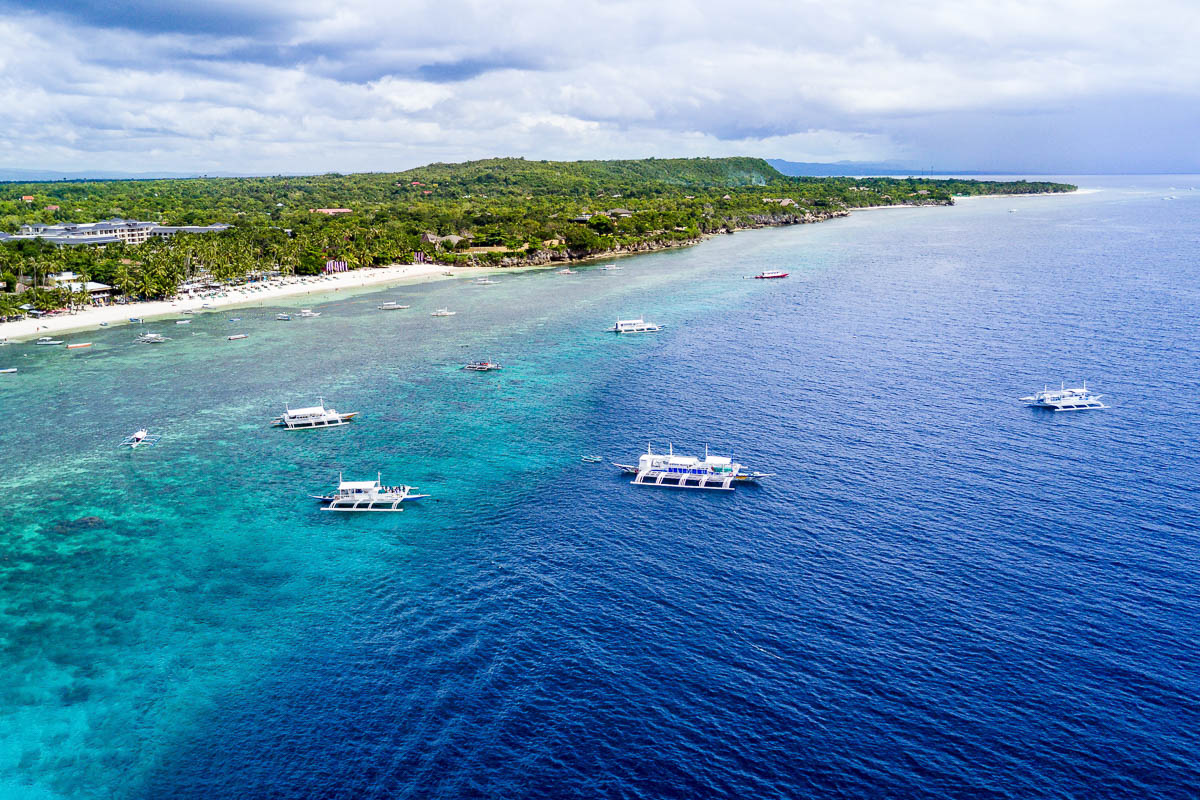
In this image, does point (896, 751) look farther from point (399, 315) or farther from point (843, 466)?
point (399, 315)

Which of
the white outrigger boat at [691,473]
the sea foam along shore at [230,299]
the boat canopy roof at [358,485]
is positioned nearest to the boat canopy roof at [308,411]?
the boat canopy roof at [358,485]

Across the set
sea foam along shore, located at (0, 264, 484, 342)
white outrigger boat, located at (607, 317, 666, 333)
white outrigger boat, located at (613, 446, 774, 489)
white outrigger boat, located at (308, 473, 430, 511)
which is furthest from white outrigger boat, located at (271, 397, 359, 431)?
sea foam along shore, located at (0, 264, 484, 342)

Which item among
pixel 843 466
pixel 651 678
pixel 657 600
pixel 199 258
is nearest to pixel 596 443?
pixel 843 466

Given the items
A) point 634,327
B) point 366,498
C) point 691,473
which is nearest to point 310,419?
point 366,498

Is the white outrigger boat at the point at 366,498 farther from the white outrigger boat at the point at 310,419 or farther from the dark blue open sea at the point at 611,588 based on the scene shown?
the white outrigger boat at the point at 310,419

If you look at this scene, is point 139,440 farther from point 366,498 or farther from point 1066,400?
point 1066,400
